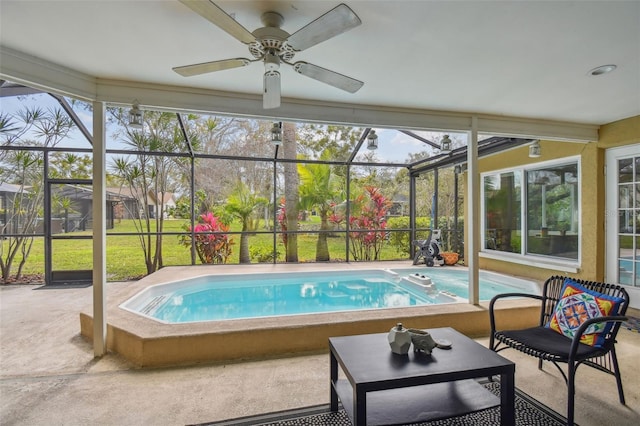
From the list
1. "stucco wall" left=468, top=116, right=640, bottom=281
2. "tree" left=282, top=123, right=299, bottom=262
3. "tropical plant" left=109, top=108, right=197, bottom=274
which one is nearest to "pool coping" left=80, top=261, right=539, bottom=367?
"stucco wall" left=468, top=116, right=640, bottom=281

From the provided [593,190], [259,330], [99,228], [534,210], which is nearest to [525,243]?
[534,210]

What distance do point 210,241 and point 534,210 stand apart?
652 cm

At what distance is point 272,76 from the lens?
2168 millimetres

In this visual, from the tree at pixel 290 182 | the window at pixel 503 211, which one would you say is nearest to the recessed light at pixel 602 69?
the window at pixel 503 211

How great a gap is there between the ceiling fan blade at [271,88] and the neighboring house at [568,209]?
15.6 ft

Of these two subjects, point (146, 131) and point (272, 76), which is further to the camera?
point (146, 131)

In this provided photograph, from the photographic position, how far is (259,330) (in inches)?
116

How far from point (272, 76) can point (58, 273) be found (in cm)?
596

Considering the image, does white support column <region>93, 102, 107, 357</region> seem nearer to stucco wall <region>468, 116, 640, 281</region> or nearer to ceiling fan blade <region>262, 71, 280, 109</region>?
ceiling fan blade <region>262, 71, 280, 109</region>

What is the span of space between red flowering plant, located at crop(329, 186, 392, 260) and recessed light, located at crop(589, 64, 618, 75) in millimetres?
5408

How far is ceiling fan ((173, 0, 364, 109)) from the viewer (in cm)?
159

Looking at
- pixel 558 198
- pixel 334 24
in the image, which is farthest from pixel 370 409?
pixel 558 198

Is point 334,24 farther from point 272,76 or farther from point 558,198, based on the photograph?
point 558,198

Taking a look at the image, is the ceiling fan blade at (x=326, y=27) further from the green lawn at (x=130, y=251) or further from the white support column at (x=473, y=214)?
the green lawn at (x=130, y=251)
